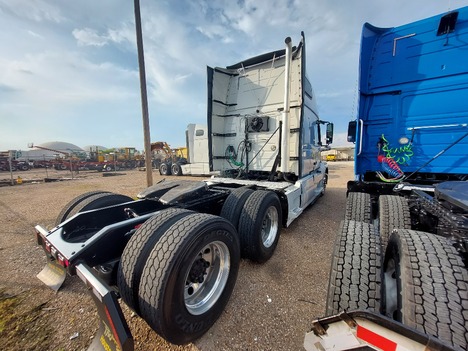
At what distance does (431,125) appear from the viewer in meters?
3.53

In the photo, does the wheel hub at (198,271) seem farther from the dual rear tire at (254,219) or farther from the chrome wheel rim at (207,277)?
the dual rear tire at (254,219)

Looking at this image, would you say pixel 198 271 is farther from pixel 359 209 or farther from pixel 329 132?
pixel 329 132

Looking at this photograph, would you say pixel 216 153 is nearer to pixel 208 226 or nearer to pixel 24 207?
pixel 208 226

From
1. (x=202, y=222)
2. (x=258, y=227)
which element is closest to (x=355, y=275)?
(x=202, y=222)

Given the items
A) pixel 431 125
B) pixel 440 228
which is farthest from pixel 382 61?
pixel 440 228

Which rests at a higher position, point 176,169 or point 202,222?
point 202,222

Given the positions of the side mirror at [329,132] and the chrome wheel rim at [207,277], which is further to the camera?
the side mirror at [329,132]

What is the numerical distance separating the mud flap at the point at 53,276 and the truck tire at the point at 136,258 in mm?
1195

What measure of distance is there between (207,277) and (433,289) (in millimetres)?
1705

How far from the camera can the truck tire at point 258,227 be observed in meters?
2.85

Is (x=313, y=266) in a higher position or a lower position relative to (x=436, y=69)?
lower

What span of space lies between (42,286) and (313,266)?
11.5ft

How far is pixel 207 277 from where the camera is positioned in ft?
6.82

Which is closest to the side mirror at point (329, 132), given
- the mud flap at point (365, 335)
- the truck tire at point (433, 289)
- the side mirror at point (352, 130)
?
the side mirror at point (352, 130)
